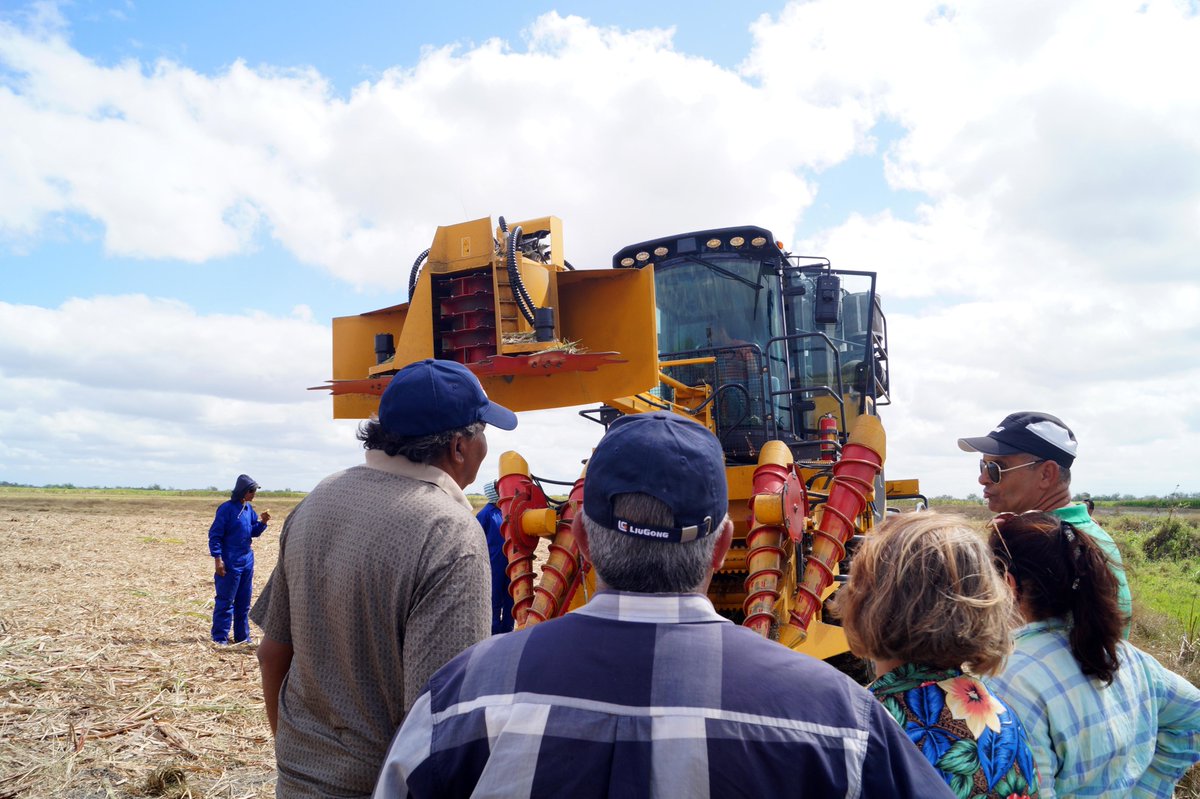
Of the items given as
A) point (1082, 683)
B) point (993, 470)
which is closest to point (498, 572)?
point (993, 470)

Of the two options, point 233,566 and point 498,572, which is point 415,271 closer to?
point 498,572

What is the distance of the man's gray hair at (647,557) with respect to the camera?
1.46 metres

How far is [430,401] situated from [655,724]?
1.34 meters

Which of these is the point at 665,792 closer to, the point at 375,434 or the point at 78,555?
the point at 375,434

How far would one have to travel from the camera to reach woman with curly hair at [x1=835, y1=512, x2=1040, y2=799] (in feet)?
5.78

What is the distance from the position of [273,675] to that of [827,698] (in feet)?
6.07

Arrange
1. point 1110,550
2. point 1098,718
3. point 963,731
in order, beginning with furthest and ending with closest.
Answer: point 1110,550
point 1098,718
point 963,731

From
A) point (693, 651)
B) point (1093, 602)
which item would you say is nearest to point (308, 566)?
point (693, 651)

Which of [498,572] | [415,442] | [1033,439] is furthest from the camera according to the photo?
[498,572]

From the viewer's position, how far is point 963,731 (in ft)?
5.80

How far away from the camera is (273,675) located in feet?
8.32

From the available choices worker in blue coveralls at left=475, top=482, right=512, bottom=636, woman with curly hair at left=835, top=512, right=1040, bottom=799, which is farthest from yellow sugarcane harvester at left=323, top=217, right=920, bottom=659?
woman with curly hair at left=835, top=512, right=1040, bottom=799

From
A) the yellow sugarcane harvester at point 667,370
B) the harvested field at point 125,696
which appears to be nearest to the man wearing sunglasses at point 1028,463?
the yellow sugarcane harvester at point 667,370

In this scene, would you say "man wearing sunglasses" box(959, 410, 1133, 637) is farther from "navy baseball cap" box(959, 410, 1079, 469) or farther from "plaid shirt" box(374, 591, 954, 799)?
"plaid shirt" box(374, 591, 954, 799)
